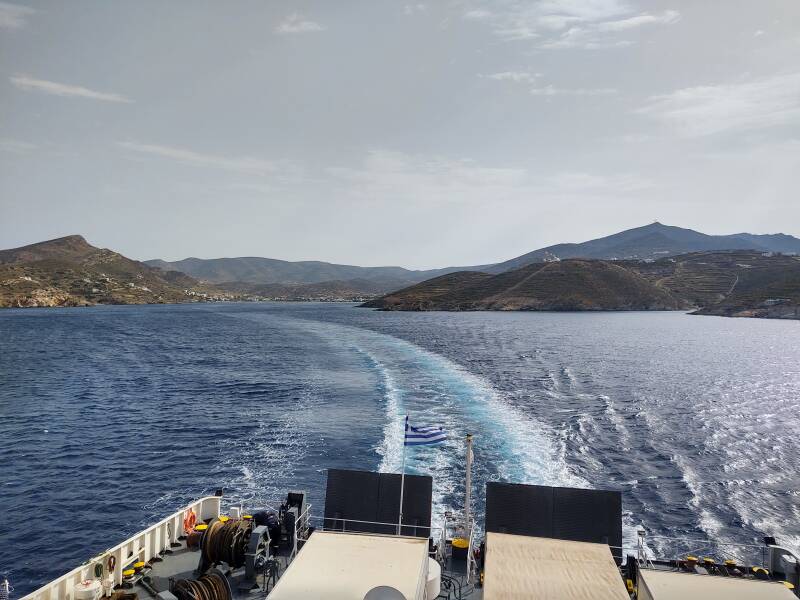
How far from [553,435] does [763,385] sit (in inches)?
1900

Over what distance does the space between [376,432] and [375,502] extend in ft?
84.9

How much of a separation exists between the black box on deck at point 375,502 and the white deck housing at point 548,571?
4.05 m

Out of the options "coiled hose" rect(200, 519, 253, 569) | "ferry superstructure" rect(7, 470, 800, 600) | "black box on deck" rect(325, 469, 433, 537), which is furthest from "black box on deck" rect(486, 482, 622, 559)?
"coiled hose" rect(200, 519, 253, 569)

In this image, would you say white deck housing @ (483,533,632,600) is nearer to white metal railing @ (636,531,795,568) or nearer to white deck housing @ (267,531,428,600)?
white deck housing @ (267,531,428,600)

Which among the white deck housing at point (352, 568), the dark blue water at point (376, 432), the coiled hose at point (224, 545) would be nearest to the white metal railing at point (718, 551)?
the dark blue water at point (376, 432)

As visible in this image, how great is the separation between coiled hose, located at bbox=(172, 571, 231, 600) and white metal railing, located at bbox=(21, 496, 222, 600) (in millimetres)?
3047

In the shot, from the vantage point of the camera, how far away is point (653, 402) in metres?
58.3

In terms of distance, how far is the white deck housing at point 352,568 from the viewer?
11.8 meters

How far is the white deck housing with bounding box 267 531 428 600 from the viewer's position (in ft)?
38.8

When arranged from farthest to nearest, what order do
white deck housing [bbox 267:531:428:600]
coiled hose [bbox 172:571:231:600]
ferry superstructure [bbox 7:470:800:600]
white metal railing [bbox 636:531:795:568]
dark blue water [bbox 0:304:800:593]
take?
dark blue water [bbox 0:304:800:593]
white metal railing [bbox 636:531:795:568]
coiled hose [bbox 172:571:231:600]
ferry superstructure [bbox 7:470:800:600]
white deck housing [bbox 267:531:428:600]

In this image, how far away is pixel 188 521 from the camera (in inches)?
771

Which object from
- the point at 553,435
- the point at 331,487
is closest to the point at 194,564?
the point at 331,487

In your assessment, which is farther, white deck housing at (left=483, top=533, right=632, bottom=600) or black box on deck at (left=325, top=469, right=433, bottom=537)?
Result: black box on deck at (left=325, top=469, right=433, bottom=537)

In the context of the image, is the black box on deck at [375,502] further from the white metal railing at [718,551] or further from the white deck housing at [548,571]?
the white metal railing at [718,551]
